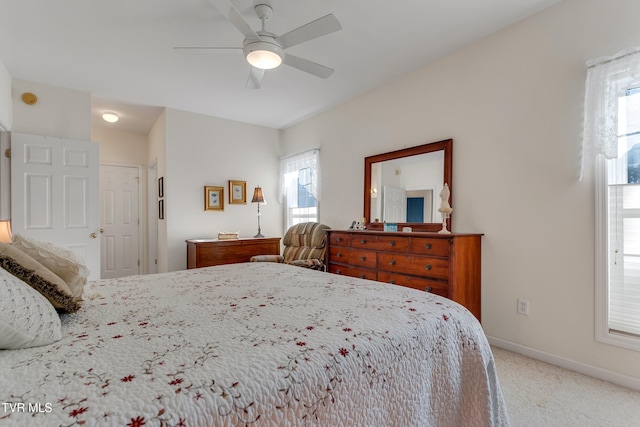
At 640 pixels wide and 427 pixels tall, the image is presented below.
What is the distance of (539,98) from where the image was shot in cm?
237

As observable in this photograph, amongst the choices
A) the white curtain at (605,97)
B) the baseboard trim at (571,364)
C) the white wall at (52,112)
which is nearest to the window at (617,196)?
the white curtain at (605,97)

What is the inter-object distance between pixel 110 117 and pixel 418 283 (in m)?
4.78

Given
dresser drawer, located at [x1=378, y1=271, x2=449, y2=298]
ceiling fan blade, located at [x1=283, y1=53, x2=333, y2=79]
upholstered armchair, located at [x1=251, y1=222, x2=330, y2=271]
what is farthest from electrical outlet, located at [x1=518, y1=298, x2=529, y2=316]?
ceiling fan blade, located at [x1=283, y1=53, x2=333, y2=79]

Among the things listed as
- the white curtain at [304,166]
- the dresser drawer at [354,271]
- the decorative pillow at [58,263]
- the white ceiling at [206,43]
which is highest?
the white ceiling at [206,43]

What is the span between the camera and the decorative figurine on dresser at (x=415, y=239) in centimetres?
247

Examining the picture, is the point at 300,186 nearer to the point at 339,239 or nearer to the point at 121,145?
the point at 339,239

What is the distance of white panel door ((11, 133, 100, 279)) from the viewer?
129 inches

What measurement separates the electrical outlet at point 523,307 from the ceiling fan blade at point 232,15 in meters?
2.85

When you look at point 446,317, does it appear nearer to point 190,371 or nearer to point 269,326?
point 269,326

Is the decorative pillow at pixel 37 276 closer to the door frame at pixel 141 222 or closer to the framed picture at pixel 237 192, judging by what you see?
the framed picture at pixel 237 192

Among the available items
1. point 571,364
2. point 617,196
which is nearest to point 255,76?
point 617,196

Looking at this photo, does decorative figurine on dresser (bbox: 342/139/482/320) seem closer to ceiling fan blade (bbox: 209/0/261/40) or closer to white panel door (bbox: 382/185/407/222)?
white panel door (bbox: 382/185/407/222)

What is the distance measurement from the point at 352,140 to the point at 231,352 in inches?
140

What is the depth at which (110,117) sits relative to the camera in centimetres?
445
